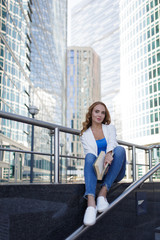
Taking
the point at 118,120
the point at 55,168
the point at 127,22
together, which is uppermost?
the point at 127,22

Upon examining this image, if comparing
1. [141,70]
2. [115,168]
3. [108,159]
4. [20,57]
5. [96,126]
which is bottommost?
[115,168]

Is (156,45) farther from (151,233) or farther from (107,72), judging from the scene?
(107,72)

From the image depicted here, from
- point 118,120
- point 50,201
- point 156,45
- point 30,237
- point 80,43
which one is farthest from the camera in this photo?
point 80,43

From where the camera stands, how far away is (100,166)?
2.87m

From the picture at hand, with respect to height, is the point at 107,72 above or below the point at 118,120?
above

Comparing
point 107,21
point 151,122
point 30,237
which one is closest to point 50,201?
point 30,237

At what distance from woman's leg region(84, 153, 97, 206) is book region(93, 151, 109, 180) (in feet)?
0.20

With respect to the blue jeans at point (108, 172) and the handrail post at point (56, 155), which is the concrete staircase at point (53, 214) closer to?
the blue jeans at point (108, 172)

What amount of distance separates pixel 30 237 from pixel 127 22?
223ft

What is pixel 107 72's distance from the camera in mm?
151875

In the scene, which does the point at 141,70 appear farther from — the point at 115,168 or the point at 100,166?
the point at 100,166

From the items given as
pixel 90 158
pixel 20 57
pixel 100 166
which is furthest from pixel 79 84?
pixel 100 166

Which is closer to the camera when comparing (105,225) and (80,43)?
(105,225)

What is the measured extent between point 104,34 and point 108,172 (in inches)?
6516
